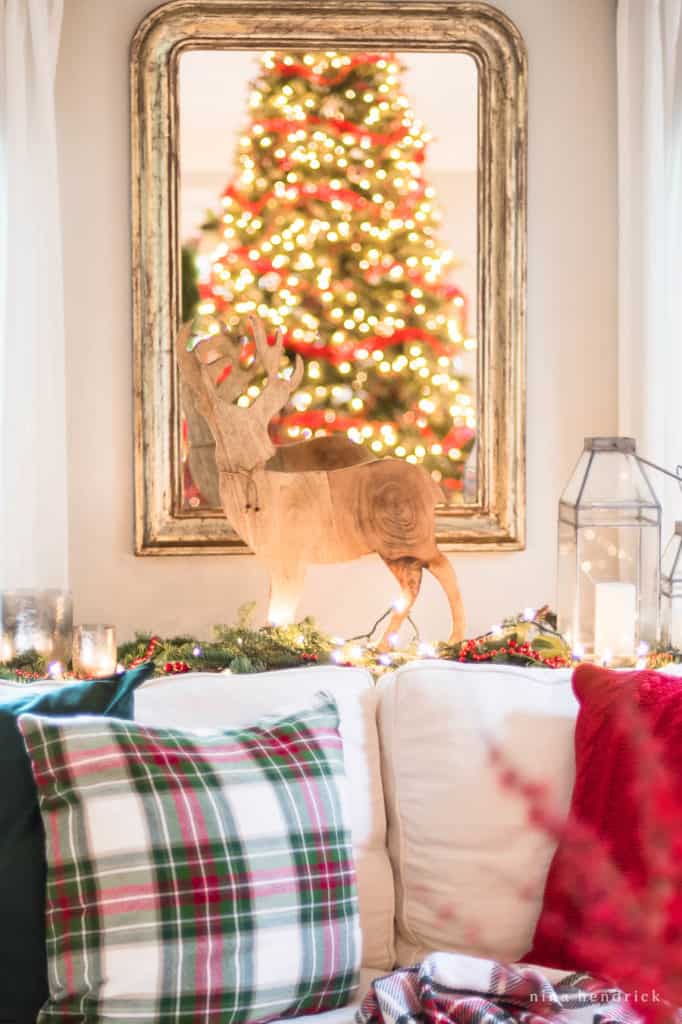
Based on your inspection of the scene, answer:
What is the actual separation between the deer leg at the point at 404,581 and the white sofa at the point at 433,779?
96cm

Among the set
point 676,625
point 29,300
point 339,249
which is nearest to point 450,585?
point 676,625

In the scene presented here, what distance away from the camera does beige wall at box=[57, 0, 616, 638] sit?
3.11m

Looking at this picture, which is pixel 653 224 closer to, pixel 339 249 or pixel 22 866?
pixel 339 249

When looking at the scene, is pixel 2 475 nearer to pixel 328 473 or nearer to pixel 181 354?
pixel 181 354

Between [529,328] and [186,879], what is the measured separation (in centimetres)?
223

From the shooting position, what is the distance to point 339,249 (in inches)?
124

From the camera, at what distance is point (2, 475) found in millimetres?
2854

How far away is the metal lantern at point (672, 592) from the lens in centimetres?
259

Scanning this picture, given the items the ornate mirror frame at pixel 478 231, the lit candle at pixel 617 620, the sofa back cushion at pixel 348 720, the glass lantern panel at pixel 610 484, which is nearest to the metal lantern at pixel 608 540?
the glass lantern panel at pixel 610 484

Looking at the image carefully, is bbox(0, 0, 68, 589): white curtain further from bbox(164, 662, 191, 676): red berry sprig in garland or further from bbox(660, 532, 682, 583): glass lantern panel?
bbox(660, 532, 682, 583): glass lantern panel

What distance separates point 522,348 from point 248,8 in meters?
1.23

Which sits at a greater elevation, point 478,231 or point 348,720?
point 478,231

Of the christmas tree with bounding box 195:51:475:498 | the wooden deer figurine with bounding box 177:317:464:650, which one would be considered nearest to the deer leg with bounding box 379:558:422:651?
the wooden deer figurine with bounding box 177:317:464:650

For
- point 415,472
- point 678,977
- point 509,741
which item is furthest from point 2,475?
point 678,977
